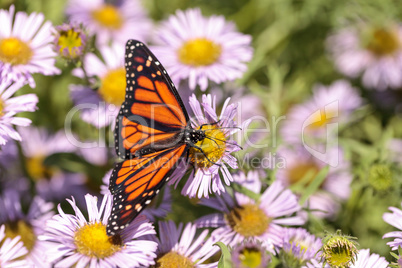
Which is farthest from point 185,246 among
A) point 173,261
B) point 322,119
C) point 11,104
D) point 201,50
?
point 322,119

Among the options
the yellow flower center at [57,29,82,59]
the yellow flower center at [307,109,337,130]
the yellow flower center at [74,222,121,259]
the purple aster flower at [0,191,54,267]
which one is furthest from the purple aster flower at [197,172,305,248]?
the yellow flower center at [307,109,337,130]

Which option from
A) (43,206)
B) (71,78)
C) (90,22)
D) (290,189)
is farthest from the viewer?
(90,22)

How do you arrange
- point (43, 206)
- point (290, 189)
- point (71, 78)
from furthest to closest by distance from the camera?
point (71, 78), point (43, 206), point (290, 189)

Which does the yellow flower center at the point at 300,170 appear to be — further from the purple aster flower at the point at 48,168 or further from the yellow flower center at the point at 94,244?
the yellow flower center at the point at 94,244

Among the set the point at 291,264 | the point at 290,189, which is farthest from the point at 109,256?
the point at 290,189

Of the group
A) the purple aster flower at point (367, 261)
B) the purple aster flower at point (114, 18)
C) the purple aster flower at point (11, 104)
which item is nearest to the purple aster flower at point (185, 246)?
the purple aster flower at point (367, 261)

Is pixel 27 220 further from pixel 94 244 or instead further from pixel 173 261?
pixel 173 261

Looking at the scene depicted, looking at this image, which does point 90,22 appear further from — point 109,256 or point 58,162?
point 109,256
